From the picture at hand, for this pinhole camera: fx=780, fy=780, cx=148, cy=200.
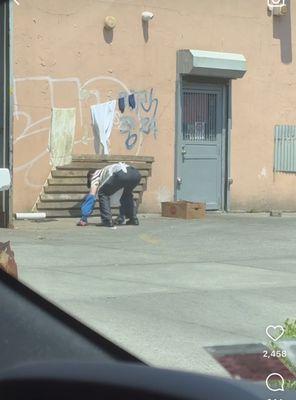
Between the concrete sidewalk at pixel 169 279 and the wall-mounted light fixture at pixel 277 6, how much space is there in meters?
4.68

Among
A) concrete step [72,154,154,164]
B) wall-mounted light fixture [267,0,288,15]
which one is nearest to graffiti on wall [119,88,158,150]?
concrete step [72,154,154,164]

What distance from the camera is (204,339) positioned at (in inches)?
230

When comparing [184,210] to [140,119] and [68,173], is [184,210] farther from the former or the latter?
[68,173]

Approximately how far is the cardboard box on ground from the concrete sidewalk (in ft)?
1.08

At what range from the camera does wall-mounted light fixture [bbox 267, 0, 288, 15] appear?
51.1ft

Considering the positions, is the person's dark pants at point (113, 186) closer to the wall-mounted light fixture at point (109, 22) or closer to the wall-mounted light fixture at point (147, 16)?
the wall-mounted light fixture at point (109, 22)

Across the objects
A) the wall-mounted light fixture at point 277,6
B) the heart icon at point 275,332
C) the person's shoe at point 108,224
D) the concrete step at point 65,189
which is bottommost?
the heart icon at point 275,332

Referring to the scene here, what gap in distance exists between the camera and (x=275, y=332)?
19.3 feet

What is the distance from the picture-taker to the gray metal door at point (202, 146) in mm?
15156

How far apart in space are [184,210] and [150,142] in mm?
1670

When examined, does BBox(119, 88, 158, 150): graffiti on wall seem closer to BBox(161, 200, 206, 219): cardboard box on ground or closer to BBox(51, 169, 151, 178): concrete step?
BBox(51, 169, 151, 178): concrete step

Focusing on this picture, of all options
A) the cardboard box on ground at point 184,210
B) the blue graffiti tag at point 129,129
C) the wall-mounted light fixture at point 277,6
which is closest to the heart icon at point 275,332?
the cardboard box on ground at point 184,210

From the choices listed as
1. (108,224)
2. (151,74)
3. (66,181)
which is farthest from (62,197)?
(151,74)

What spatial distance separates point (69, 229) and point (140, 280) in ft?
14.2
